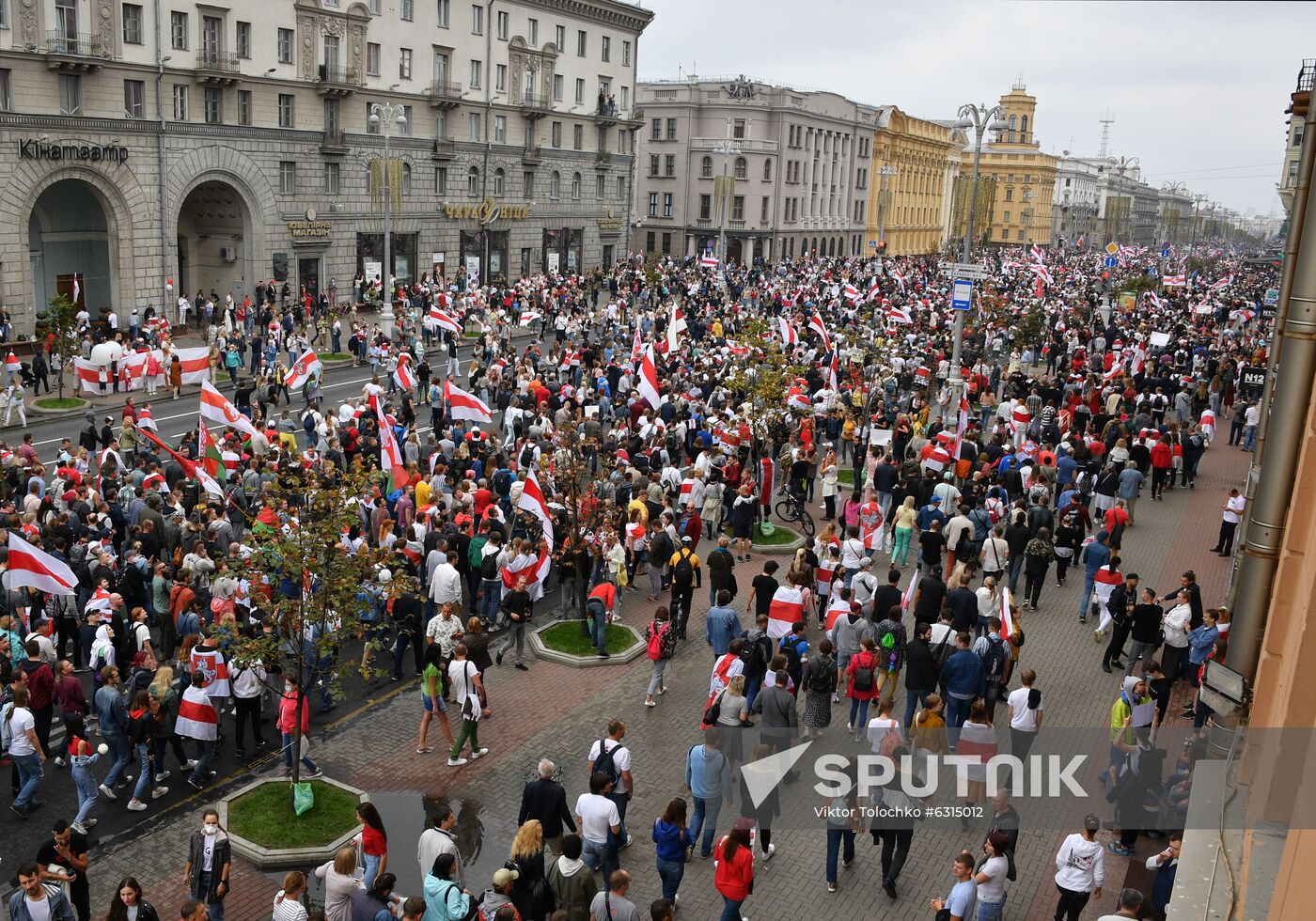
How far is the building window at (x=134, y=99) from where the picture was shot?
44375mm

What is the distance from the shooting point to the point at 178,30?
4619cm

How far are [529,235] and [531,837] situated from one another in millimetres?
63195

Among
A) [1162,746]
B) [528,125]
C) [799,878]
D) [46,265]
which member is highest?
[528,125]

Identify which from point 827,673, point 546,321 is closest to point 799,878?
point 827,673

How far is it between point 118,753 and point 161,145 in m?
39.3

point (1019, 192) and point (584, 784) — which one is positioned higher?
point (1019, 192)

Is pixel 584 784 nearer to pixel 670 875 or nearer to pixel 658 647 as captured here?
pixel 658 647

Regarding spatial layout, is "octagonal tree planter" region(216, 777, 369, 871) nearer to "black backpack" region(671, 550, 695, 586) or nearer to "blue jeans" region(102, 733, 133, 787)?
"blue jeans" region(102, 733, 133, 787)

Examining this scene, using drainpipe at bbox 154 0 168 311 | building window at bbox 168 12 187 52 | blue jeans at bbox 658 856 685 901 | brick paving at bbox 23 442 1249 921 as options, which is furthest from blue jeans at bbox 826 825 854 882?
building window at bbox 168 12 187 52

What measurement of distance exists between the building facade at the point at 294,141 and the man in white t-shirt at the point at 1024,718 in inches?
1532

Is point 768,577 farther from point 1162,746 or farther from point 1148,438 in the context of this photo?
point 1148,438

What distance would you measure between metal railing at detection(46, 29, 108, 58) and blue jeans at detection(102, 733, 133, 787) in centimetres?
3637

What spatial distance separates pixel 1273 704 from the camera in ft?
20.7

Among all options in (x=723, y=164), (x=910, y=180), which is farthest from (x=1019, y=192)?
(x=723, y=164)
